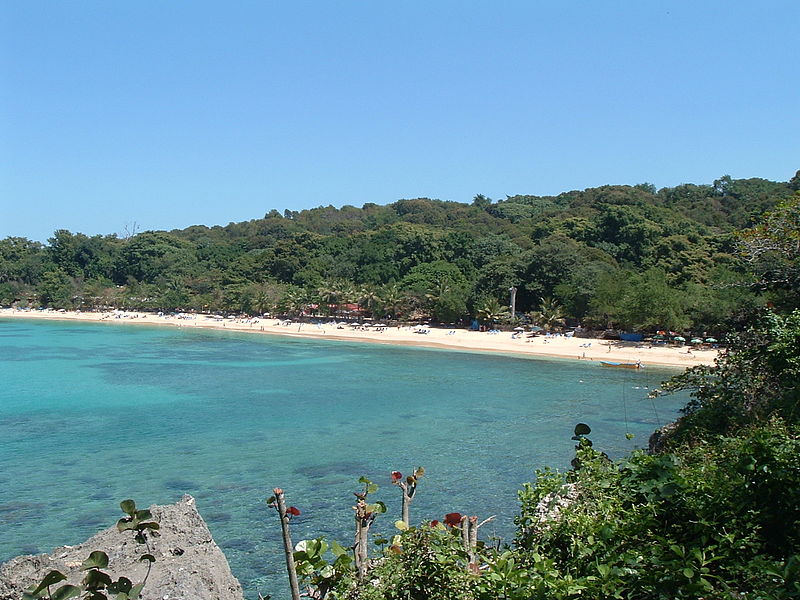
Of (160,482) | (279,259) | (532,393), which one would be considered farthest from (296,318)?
(160,482)

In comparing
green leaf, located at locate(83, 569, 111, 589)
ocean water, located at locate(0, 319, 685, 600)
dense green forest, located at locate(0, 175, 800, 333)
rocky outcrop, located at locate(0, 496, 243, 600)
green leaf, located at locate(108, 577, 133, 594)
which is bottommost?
ocean water, located at locate(0, 319, 685, 600)

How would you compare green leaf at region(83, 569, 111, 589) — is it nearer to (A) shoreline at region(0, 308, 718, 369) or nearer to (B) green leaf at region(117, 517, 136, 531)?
(B) green leaf at region(117, 517, 136, 531)

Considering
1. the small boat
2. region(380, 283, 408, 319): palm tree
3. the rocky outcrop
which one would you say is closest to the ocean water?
the small boat

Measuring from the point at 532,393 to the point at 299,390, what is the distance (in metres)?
9.60

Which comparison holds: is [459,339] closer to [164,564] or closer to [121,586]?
[164,564]

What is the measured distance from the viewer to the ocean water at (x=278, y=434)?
12523 millimetres

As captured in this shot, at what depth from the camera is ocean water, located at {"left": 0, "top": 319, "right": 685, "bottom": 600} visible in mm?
12523

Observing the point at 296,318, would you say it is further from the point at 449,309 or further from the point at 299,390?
the point at 299,390

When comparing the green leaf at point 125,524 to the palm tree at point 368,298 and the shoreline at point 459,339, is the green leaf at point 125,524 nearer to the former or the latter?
the shoreline at point 459,339

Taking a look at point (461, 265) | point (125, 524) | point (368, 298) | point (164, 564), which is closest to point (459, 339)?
point (368, 298)

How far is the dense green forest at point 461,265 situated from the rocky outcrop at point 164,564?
87.4 ft

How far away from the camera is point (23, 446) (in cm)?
1839

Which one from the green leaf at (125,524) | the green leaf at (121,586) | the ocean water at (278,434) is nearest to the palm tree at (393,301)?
the ocean water at (278,434)

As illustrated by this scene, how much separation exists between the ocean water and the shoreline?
8.26 feet
